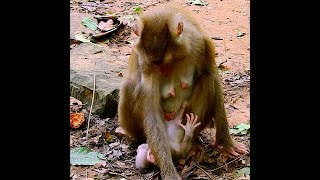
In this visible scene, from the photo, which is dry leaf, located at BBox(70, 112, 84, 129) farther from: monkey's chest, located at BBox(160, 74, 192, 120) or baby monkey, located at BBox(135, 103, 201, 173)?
monkey's chest, located at BBox(160, 74, 192, 120)

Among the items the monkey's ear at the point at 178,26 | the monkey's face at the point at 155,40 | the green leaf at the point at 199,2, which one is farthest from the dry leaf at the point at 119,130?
the green leaf at the point at 199,2

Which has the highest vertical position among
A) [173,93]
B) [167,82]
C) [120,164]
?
[167,82]

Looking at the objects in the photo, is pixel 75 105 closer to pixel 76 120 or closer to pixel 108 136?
pixel 76 120

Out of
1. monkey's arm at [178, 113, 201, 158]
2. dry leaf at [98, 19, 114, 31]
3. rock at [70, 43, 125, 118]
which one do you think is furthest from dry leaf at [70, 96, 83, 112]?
dry leaf at [98, 19, 114, 31]

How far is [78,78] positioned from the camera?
20.3 ft

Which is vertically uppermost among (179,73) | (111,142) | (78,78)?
(179,73)

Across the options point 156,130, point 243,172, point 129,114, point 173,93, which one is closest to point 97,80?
point 129,114

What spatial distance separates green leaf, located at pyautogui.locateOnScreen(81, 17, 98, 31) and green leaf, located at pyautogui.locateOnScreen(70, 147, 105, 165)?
353 centimetres

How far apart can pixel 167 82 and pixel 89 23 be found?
13.2 ft

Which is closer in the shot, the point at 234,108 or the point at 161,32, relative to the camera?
the point at 161,32

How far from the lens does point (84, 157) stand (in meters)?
5.23
